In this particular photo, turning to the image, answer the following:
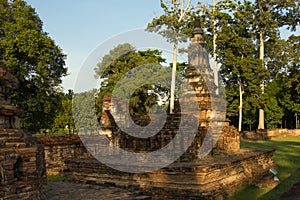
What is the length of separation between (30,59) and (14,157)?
46.1 feet

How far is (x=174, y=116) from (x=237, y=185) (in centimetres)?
271

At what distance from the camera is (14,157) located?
4.97 metres

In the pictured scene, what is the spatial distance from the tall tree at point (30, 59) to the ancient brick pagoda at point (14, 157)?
39.5ft

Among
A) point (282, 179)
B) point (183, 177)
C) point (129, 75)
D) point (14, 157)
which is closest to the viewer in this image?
point (14, 157)

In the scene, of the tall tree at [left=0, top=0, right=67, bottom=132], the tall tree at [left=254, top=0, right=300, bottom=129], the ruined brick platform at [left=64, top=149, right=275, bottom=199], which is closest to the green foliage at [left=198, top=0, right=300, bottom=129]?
the tall tree at [left=254, top=0, right=300, bottom=129]

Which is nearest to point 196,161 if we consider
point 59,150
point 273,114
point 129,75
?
point 59,150

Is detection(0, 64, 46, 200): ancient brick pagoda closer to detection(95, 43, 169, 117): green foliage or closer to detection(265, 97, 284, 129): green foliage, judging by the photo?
detection(95, 43, 169, 117): green foliage

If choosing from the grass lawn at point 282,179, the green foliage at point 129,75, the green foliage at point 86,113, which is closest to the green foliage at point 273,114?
the green foliage at point 129,75

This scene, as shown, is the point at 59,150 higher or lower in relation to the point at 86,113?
lower

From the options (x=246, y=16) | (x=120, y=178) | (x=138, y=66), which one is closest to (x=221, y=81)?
(x=246, y=16)

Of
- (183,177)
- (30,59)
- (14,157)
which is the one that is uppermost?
(30,59)

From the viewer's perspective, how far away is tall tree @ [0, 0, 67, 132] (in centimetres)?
1716

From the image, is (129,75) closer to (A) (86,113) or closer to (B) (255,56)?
(A) (86,113)

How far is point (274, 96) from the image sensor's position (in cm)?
3881
